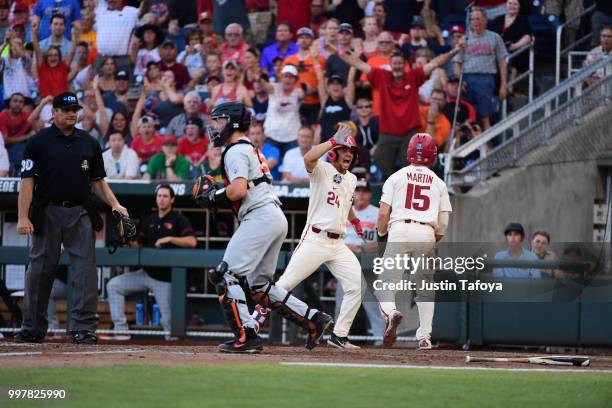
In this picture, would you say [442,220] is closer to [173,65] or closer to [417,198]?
[417,198]

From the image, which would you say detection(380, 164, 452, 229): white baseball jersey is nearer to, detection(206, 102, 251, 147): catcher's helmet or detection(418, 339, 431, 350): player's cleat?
detection(418, 339, 431, 350): player's cleat

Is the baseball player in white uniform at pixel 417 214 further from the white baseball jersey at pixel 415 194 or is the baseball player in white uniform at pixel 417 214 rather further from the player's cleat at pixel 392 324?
the player's cleat at pixel 392 324

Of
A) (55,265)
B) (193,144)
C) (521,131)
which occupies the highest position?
(521,131)

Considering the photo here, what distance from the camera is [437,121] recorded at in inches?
585

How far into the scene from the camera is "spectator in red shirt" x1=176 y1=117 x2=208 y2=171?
15445 millimetres

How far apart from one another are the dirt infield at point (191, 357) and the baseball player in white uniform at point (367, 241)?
2.88m

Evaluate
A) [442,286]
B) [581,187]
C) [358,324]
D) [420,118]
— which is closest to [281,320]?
[358,324]

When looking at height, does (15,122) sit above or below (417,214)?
above

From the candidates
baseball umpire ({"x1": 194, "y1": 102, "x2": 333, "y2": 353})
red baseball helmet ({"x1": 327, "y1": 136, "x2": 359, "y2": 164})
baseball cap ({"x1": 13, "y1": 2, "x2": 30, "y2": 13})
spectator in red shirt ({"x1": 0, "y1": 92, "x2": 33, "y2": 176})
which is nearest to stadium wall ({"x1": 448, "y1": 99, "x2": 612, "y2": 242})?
red baseball helmet ({"x1": 327, "y1": 136, "x2": 359, "y2": 164})

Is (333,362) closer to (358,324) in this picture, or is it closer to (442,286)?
(442,286)

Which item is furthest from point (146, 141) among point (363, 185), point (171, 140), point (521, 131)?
point (521, 131)

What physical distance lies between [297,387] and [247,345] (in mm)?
2127

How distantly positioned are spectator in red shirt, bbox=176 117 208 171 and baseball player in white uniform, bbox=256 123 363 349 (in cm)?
491

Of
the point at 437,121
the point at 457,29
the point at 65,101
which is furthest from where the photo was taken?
the point at 457,29
